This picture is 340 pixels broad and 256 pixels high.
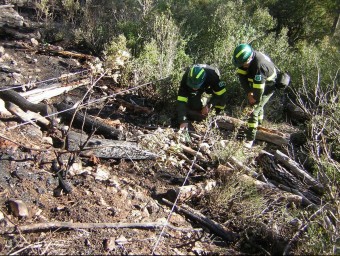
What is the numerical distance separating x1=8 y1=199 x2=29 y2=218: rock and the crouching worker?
2.60 metres

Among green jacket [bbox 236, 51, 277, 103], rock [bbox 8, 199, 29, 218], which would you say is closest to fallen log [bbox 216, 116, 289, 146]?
green jacket [bbox 236, 51, 277, 103]

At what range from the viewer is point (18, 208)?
3.27 m

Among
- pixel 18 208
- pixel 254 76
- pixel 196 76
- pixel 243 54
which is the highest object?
pixel 243 54

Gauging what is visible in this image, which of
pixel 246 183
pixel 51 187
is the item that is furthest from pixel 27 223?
pixel 246 183

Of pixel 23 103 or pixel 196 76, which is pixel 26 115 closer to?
pixel 23 103

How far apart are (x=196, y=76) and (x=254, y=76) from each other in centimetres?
87

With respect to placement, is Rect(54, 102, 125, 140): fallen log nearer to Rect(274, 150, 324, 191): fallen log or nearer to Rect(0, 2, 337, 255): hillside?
Rect(0, 2, 337, 255): hillside

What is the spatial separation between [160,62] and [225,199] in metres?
3.53

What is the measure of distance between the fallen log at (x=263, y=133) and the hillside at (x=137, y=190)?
0.06 ft

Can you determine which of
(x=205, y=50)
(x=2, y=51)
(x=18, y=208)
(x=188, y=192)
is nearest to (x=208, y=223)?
(x=188, y=192)

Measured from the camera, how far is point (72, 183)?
385cm

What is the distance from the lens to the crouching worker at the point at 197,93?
5.10 meters

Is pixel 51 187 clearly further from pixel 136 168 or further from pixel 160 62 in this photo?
pixel 160 62

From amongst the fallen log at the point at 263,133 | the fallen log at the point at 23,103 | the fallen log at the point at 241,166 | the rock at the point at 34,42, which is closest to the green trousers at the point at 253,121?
the fallen log at the point at 263,133
